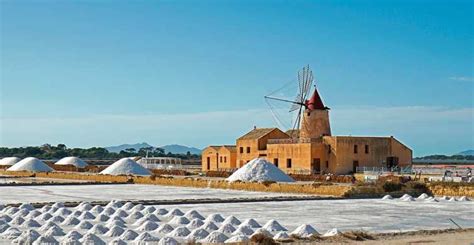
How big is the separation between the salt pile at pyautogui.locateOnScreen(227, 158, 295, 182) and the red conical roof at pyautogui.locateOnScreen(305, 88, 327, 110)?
9.64 m

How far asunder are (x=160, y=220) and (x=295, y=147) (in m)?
22.2

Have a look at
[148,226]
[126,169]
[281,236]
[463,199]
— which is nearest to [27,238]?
[148,226]

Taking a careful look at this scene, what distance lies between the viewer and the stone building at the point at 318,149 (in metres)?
34.4

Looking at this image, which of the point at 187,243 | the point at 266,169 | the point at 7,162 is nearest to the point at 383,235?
the point at 187,243

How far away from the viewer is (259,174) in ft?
90.4

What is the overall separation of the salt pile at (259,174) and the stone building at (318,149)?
6.35 meters

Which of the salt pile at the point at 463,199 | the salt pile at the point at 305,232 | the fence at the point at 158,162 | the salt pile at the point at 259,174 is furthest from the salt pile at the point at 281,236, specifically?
the fence at the point at 158,162

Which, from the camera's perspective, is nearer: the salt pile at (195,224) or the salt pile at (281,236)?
the salt pile at (281,236)

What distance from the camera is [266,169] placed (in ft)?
92.1

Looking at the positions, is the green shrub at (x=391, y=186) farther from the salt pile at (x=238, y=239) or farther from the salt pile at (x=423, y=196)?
the salt pile at (x=238, y=239)

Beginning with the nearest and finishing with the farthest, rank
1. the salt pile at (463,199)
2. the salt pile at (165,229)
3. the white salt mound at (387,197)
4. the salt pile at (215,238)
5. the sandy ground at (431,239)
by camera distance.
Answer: the sandy ground at (431,239)
the salt pile at (215,238)
the salt pile at (165,229)
the salt pile at (463,199)
the white salt mound at (387,197)

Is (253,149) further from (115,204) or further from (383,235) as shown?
(383,235)

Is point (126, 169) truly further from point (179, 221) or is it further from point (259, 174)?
point (179, 221)

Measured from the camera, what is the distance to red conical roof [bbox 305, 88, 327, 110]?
124 ft
